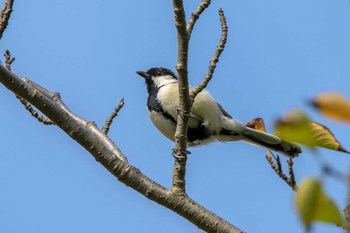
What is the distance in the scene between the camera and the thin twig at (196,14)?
288 cm

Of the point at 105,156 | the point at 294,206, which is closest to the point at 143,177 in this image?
the point at 105,156

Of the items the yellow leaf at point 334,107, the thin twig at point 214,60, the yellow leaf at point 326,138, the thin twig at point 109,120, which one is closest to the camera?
the yellow leaf at point 334,107

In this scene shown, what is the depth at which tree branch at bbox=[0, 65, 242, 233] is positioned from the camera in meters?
2.86

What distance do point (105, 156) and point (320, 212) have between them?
2435mm

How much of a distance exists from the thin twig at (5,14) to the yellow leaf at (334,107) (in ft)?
8.52

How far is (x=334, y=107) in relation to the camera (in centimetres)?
71

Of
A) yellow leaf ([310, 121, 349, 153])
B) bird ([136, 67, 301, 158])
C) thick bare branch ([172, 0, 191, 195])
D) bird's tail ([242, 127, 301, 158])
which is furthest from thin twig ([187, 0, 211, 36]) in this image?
bird's tail ([242, 127, 301, 158])

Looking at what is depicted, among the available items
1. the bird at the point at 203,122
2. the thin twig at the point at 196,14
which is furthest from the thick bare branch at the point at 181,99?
the bird at the point at 203,122

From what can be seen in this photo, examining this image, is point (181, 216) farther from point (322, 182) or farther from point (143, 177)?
point (322, 182)

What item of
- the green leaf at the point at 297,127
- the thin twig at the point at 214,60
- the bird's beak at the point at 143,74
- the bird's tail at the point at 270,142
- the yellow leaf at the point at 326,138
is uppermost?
the bird's beak at the point at 143,74

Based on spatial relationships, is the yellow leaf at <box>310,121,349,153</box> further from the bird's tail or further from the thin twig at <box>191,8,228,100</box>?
the bird's tail

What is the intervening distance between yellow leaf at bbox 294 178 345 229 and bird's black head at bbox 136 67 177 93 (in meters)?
4.86

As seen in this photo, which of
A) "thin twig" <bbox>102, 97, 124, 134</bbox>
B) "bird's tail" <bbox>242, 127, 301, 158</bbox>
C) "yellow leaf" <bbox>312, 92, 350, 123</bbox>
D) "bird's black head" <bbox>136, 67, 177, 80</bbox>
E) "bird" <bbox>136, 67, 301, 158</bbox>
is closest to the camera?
"yellow leaf" <bbox>312, 92, 350, 123</bbox>

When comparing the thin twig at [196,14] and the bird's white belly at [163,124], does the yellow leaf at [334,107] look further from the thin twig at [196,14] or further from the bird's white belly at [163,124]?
the bird's white belly at [163,124]
